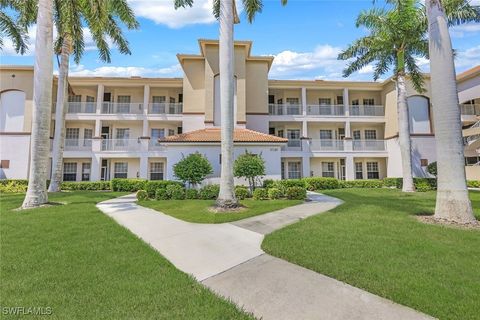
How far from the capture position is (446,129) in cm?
830

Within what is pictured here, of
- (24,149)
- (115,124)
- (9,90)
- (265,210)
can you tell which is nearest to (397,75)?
(265,210)

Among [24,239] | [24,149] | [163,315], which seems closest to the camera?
[163,315]

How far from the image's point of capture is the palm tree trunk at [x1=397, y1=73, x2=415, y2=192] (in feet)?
59.4

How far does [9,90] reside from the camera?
77.6ft

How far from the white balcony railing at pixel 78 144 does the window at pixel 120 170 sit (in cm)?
283

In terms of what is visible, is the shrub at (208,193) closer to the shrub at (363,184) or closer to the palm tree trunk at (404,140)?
the shrub at (363,184)

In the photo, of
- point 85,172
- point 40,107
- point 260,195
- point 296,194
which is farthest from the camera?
point 85,172

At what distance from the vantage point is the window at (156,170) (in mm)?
25328

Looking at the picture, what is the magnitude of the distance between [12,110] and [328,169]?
97.9ft

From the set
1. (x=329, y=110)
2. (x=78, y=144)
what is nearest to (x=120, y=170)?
(x=78, y=144)

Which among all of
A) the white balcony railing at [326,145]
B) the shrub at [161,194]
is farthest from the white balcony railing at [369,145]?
the shrub at [161,194]

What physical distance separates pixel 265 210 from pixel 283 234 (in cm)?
355

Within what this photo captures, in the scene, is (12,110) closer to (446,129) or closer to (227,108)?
(227,108)

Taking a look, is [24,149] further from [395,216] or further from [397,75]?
[397,75]
